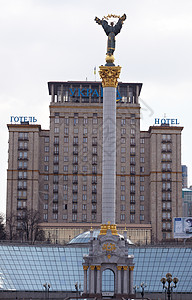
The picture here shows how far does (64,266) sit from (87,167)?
219 feet

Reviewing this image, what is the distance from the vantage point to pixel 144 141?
18950 cm

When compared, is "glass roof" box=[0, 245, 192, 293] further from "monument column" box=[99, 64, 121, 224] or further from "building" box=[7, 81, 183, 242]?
"building" box=[7, 81, 183, 242]

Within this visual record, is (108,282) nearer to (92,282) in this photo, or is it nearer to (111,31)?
(92,282)

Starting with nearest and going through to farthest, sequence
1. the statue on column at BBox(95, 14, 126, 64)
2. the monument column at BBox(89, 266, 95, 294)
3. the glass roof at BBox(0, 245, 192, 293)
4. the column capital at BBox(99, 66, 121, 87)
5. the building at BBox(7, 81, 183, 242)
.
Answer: the monument column at BBox(89, 266, 95, 294) < the column capital at BBox(99, 66, 121, 87) < the statue on column at BBox(95, 14, 126, 64) < the glass roof at BBox(0, 245, 192, 293) < the building at BBox(7, 81, 183, 242)

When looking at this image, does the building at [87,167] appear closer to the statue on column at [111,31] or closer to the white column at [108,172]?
the statue on column at [111,31]

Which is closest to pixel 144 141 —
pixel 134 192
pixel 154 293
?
pixel 134 192

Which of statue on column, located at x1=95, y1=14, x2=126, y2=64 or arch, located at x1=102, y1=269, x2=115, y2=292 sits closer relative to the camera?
statue on column, located at x1=95, y1=14, x2=126, y2=64

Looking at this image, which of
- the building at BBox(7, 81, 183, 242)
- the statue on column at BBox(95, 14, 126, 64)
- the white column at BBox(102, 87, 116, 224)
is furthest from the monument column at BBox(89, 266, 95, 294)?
the building at BBox(7, 81, 183, 242)

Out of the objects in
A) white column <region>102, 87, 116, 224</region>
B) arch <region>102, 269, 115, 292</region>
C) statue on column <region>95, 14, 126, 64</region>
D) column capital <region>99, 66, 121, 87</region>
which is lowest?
arch <region>102, 269, 115, 292</region>

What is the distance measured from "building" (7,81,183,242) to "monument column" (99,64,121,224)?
7835cm

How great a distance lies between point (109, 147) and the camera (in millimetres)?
103938

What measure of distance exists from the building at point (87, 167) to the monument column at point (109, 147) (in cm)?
7835

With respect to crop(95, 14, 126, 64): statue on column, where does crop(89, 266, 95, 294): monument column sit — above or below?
below

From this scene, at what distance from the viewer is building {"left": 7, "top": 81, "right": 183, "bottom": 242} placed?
184 metres
